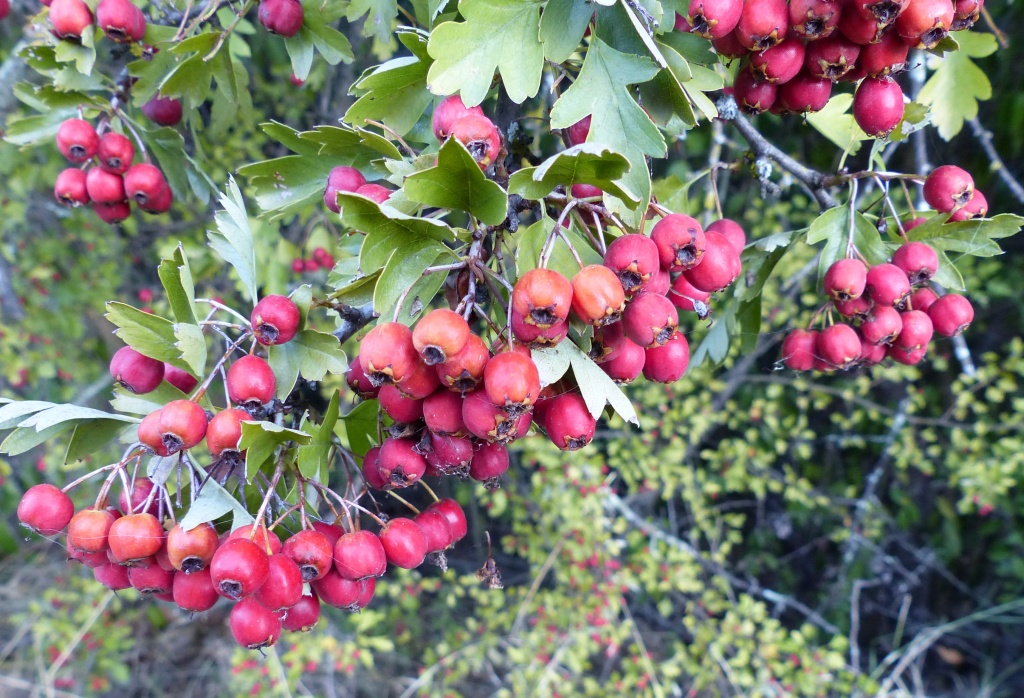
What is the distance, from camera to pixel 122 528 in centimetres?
95

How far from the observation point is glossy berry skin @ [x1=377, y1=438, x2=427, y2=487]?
0.91m

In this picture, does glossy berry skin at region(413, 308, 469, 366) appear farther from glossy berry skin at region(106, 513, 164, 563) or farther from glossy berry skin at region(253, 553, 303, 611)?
glossy berry skin at region(106, 513, 164, 563)

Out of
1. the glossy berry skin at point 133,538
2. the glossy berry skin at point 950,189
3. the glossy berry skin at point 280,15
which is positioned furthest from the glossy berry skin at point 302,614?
the glossy berry skin at point 950,189

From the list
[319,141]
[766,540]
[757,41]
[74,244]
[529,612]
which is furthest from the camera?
[766,540]

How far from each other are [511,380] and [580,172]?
0.25 m

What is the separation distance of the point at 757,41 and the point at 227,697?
3520 mm

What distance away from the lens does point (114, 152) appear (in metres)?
1.47

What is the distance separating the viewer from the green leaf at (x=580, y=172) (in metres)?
0.71

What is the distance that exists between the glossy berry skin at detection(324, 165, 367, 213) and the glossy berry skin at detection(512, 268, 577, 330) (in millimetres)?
456

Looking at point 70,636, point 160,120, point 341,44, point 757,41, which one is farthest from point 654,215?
point 70,636

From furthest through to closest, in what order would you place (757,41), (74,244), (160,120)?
(74,244) → (160,120) → (757,41)

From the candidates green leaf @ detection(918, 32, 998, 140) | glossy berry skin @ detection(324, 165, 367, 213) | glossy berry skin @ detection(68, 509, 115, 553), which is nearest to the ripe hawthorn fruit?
green leaf @ detection(918, 32, 998, 140)

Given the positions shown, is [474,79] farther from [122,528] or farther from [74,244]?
[74,244]

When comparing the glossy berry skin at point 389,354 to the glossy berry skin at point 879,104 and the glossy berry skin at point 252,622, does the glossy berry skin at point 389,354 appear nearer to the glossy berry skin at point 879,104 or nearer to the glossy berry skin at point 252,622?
the glossy berry skin at point 252,622
